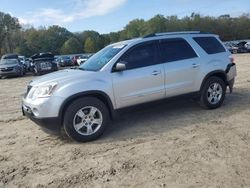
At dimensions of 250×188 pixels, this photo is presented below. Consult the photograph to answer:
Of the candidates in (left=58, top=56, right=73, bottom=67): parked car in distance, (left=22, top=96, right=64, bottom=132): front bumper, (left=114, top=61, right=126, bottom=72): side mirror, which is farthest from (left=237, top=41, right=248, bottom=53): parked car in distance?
(left=22, top=96, right=64, bottom=132): front bumper

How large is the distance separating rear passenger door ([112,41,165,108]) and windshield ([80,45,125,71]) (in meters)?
0.28

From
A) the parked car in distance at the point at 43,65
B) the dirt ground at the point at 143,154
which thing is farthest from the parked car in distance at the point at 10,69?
the dirt ground at the point at 143,154

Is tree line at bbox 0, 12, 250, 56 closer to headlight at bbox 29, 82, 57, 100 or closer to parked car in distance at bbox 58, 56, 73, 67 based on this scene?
parked car in distance at bbox 58, 56, 73, 67

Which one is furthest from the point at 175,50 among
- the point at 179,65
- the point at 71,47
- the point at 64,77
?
the point at 71,47

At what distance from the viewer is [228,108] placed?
7.73m

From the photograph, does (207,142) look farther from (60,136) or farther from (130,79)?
(60,136)

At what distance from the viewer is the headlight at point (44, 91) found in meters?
5.90

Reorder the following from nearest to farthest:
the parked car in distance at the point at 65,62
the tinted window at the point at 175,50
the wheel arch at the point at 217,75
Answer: the tinted window at the point at 175,50 < the wheel arch at the point at 217,75 < the parked car in distance at the point at 65,62

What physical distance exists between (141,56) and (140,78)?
0.51m

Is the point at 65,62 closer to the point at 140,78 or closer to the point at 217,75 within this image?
the point at 217,75

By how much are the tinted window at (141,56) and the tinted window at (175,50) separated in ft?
0.86

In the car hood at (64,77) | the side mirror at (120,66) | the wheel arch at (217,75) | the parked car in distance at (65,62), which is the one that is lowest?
the parked car in distance at (65,62)

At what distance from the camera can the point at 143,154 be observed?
5.20 metres

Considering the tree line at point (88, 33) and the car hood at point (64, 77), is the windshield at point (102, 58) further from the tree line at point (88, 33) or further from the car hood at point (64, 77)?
the tree line at point (88, 33)
